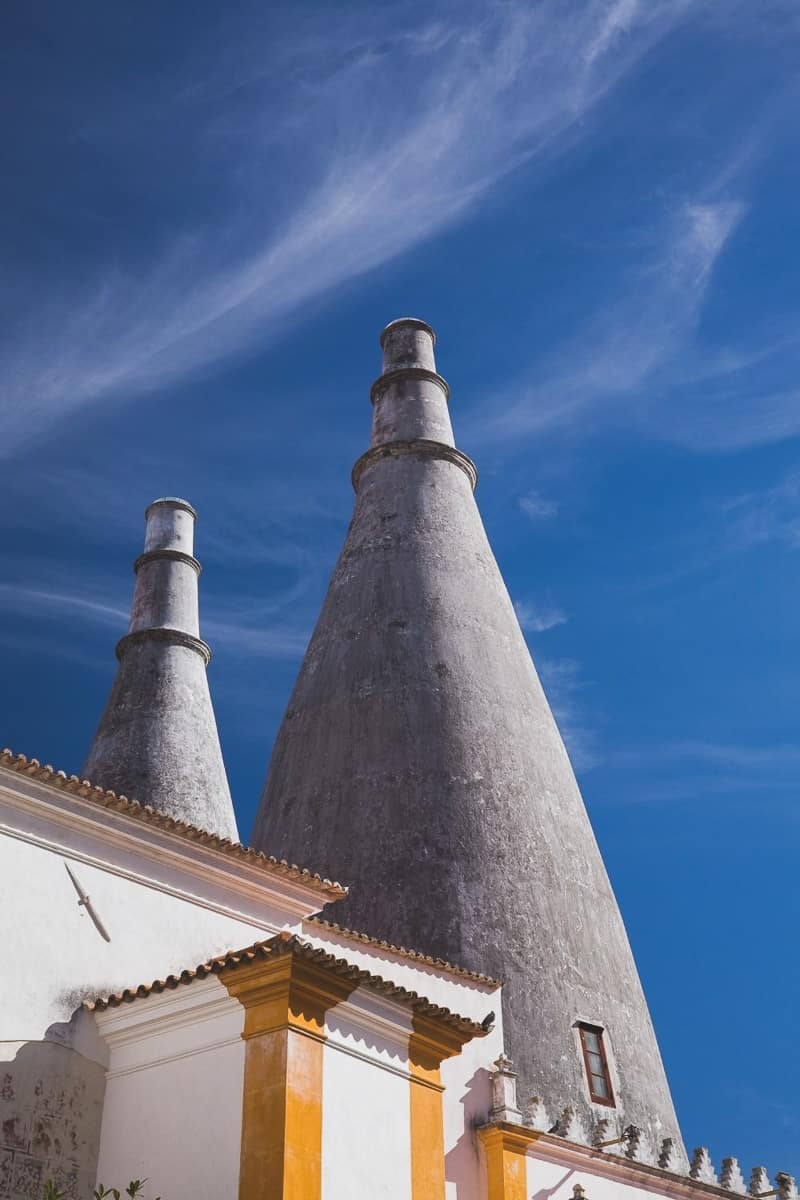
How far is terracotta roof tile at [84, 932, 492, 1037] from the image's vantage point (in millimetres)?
10438

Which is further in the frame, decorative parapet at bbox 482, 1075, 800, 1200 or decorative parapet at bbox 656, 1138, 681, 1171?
decorative parapet at bbox 656, 1138, 681, 1171

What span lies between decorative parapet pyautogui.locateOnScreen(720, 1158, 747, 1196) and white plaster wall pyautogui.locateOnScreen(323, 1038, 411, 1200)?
6.14 meters

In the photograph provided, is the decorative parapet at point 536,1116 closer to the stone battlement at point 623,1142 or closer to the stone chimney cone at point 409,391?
the stone battlement at point 623,1142

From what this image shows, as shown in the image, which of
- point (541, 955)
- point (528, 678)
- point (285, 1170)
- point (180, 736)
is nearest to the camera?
point (285, 1170)

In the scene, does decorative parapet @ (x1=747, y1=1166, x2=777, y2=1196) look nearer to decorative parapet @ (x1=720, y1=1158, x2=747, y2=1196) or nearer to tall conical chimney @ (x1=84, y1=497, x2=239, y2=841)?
decorative parapet @ (x1=720, y1=1158, x2=747, y2=1196)

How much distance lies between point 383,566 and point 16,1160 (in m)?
11.1

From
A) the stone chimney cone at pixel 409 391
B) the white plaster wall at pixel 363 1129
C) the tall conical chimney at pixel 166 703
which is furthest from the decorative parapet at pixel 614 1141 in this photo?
the stone chimney cone at pixel 409 391

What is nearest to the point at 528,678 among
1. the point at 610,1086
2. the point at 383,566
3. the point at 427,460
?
the point at 383,566

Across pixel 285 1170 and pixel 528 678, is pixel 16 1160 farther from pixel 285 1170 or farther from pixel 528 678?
pixel 528 678

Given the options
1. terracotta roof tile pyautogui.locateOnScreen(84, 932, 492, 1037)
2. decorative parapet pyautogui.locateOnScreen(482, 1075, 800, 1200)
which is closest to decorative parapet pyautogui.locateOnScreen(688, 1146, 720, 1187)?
decorative parapet pyautogui.locateOnScreen(482, 1075, 800, 1200)

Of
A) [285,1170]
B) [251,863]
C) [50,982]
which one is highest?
[251,863]

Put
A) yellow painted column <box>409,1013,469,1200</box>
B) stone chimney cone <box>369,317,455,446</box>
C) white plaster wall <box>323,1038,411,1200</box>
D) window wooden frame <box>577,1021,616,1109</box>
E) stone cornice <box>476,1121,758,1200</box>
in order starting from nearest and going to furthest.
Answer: white plaster wall <box>323,1038,411,1200</box>, yellow painted column <box>409,1013,469,1200</box>, stone cornice <box>476,1121,758,1200</box>, window wooden frame <box>577,1021,616,1109</box>, stone chimney cone <box>369,317,455,446</box>

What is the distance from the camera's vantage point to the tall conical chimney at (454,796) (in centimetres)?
1561

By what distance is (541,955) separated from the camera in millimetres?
15914
